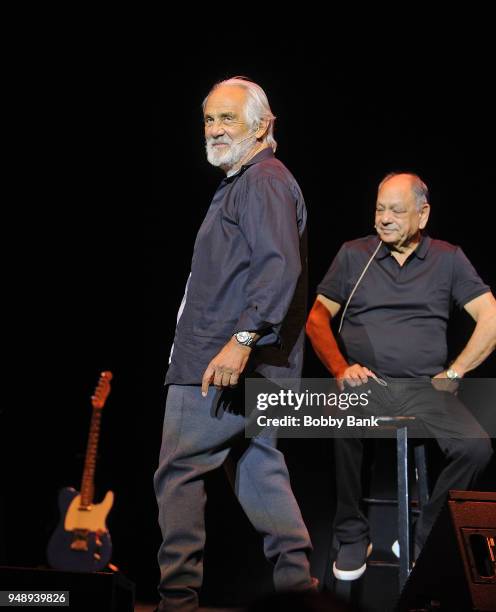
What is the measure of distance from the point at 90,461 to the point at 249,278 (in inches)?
85.7

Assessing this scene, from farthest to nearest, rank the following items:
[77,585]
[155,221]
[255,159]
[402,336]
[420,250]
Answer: [155,221]
[420,250]
[402,336]
[255,159]
[77,585]

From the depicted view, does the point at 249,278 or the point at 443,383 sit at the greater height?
the point at 443,383

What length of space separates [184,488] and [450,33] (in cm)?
249

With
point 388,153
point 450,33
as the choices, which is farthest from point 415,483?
point 450,33

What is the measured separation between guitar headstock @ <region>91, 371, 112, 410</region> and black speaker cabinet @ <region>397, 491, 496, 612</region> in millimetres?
2396

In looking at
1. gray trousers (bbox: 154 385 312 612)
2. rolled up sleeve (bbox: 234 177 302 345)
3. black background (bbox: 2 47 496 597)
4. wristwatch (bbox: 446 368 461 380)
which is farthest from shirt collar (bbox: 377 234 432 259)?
gray trousers (bbox: 154 385 312 612)

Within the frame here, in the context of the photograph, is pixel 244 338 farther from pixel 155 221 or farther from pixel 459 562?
pixel 155 221

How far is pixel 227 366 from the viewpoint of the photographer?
2094 mm

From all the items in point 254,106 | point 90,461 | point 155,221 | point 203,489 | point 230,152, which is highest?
point 155,221

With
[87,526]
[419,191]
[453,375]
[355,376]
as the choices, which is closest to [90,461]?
[87,526]

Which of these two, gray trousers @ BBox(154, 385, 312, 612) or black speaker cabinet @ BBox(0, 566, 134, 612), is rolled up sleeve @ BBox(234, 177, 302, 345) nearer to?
gray trousers @ BBox(154, 385, 312, 612)

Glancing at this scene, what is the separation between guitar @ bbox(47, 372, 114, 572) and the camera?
13.1 ft

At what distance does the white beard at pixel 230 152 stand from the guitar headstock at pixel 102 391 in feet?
6.00

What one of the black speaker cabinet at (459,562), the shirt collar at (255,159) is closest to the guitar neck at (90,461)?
the shirt collar at (255,159)
